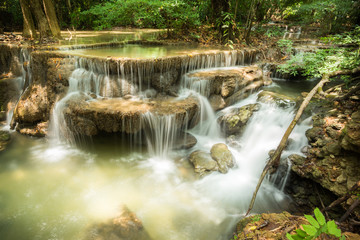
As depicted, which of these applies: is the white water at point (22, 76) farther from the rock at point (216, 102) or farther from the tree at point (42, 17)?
the rock at point (216, 102)

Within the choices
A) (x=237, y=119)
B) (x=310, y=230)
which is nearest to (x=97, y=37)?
(x=237, y=119)

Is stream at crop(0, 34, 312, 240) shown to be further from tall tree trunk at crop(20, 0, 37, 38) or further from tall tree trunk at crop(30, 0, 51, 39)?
tall tree trunk at crop(20, 0, 37, 38)

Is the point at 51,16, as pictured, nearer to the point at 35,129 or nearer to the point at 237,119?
the point at 35,129

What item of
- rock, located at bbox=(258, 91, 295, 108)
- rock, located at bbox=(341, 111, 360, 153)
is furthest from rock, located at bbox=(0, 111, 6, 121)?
rock, located at bbox=(341, 111, 360, 153)

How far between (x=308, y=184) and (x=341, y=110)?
6.48 feet

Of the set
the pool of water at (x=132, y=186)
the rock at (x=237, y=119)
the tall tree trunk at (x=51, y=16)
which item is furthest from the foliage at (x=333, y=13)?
the tall tree trunk at (x=51, y=16)

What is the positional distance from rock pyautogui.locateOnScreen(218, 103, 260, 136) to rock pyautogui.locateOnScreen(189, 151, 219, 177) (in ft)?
3.84

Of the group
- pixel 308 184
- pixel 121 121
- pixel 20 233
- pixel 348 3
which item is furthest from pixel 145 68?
pixel 348 3

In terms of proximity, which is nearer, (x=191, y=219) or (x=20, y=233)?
(x=20, y=233)

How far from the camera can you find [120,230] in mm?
3457

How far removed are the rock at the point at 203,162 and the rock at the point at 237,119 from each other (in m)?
1.17

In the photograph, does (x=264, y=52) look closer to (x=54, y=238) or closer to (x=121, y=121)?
(x=121, y=121)

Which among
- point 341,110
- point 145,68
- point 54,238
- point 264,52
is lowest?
point 54,238

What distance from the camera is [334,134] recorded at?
412 centimetres
